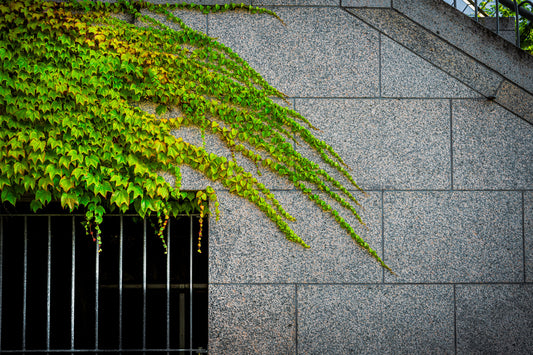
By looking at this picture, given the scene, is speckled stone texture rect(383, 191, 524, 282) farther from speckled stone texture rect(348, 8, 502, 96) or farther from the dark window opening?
the dark window opening

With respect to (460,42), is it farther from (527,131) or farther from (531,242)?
(531,242)

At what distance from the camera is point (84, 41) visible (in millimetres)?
4141

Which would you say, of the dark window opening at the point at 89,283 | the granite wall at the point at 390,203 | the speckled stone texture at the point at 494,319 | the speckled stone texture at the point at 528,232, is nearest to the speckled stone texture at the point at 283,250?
the granite wall at the point at 390,203

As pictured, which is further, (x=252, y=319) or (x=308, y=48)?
(x=308, y=48)

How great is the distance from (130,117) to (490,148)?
3870 mm

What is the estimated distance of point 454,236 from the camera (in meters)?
4.19

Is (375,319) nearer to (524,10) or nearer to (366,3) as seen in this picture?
(366,3)

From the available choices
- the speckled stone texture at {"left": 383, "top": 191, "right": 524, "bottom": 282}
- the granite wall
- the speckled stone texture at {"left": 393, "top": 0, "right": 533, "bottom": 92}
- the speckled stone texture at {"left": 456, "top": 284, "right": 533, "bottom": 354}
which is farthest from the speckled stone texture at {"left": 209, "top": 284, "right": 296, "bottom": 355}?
the speckled stone texture at {"left": 393, "top": 0, "right": 533, "bottom": 92}

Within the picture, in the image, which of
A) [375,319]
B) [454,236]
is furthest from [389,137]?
[375,319]

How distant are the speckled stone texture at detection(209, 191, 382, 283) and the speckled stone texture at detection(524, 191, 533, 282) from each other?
5.14 feet

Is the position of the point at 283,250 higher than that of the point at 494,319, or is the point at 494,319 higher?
the point at 283,250

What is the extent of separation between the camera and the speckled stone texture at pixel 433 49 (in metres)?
4.25

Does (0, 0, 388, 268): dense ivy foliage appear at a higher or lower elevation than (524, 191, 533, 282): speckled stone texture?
higher

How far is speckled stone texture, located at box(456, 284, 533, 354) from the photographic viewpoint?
410cm
